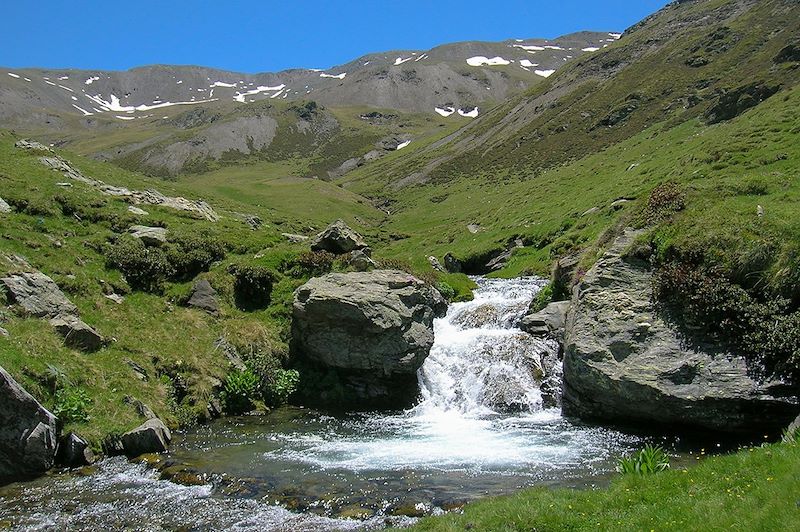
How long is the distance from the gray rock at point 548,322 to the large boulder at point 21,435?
21.9m

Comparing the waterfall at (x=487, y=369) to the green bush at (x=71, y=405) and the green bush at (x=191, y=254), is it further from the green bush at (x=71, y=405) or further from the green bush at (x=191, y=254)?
the green bush at (x=191, y=254)

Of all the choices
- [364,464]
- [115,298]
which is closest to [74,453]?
[364,464]

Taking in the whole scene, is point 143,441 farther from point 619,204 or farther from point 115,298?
point 619,204

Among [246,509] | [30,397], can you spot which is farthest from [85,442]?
[246,509]

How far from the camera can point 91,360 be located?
898 inches

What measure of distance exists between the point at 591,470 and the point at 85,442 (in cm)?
1679

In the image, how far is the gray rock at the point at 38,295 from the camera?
23547 millimetres

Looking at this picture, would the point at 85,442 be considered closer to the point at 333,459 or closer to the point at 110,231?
the point at 333,459

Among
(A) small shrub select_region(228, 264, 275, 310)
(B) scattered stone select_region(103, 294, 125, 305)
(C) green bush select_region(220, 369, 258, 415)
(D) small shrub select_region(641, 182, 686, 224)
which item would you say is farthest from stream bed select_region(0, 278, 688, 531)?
(B) scattered stone select_region(103, 294, 125, 305)

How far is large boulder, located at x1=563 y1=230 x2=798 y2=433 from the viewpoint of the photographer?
61.2ft

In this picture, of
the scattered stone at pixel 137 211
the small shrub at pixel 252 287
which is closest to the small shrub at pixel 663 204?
the small shrub at pixel 252 287

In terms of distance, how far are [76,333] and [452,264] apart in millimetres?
43177

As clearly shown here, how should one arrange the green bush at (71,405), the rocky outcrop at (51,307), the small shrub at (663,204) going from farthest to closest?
1. the small shrub at (663,204)
2. the rocky outcrop at (51,307)
3. the green bush at (71,405)

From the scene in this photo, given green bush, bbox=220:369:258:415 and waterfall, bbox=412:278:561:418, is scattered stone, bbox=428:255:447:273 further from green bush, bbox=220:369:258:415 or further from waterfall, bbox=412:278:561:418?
green bush, bbox=220:369:258:415
